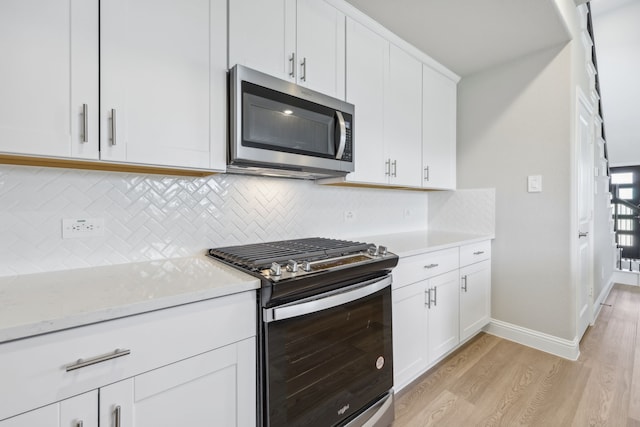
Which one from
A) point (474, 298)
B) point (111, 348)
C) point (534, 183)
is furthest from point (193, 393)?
point (534, 183)

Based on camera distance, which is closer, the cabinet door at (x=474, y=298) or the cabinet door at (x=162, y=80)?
the cabinet door at (x=162, y=80)

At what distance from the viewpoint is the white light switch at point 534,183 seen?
2414 mm

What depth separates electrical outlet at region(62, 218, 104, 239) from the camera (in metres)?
1.25

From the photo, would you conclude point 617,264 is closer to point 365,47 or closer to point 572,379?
point 572,379

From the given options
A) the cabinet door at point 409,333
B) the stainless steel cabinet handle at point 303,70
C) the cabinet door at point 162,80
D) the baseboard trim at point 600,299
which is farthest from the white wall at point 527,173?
the cabinet door at point 162,80

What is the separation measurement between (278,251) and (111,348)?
780mm

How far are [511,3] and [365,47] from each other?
0.90 metres

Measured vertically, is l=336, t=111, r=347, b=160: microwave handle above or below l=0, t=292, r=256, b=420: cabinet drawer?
above

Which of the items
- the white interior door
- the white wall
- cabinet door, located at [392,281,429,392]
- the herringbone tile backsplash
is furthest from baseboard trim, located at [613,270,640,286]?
the herringbone tile backsplash

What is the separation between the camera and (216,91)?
1347 millimetres

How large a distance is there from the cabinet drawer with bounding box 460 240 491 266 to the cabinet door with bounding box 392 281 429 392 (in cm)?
57

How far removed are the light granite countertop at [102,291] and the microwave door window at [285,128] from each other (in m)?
0.64

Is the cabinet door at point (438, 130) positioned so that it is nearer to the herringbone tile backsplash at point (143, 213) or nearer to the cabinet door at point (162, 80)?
the herringbone tile backsplash at point (143, 213)

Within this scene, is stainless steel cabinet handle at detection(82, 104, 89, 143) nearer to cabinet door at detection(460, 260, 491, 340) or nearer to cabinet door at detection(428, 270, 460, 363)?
cabinet door at detection(428, 270, 460, 363)
